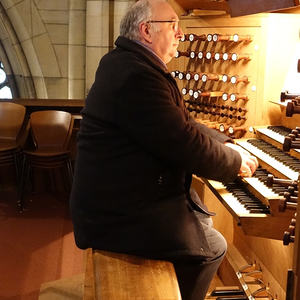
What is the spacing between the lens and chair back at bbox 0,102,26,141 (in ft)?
18.5

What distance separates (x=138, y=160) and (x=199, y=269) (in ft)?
1.77

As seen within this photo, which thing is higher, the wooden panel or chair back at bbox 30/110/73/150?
the wooden panel

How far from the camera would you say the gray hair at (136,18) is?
2.27 metres

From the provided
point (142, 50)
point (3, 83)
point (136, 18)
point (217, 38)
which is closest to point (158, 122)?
point (142, 50)

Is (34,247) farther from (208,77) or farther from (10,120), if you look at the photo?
(208,77)

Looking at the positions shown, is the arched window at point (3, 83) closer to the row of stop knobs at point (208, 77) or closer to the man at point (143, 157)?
the row of stop knobs at point (208, 77)

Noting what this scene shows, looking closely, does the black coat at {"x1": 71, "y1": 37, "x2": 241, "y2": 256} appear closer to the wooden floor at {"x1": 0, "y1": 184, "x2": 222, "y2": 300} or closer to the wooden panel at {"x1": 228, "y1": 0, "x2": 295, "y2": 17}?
the wooden panel at {"x1": 228, "y1": 0, "x2": 295, "y2": 17}

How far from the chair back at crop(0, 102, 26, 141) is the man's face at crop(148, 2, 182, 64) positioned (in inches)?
142

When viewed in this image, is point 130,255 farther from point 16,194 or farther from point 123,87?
point 16,194

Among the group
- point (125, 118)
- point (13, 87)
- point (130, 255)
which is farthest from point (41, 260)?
point (13, 87)

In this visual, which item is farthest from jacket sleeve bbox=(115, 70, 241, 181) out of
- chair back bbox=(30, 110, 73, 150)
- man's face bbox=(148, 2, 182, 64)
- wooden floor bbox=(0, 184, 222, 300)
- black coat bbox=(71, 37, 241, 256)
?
chair back bbox=(30, 110, 73, 150)

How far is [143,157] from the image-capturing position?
7.22 ft

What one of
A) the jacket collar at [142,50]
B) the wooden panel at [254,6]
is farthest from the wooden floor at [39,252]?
the wooden panel at [254,6]

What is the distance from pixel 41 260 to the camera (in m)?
4.16
